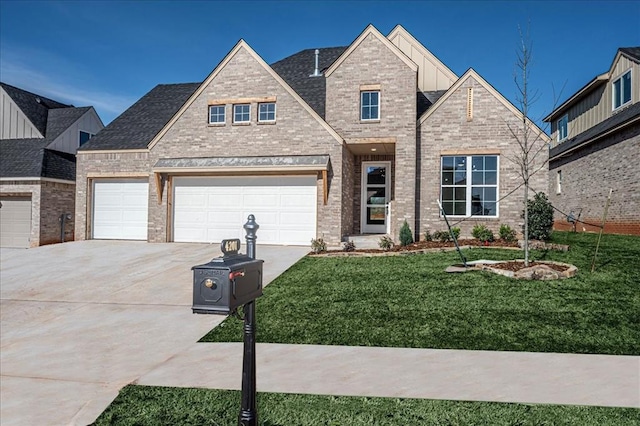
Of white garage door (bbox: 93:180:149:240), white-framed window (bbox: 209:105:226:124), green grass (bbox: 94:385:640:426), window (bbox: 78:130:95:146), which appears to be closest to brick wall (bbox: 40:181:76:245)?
white garage door (bbox: 93:180:149:240)

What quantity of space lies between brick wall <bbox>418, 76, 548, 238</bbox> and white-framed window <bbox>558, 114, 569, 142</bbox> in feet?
41.7

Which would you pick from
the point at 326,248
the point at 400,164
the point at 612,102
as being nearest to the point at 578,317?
the point at 326,248

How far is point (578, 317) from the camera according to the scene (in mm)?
6102

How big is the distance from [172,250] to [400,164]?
877 cm

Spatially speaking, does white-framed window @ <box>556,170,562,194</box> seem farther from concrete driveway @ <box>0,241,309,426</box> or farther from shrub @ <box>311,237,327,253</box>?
concrete driveway @ <box>0,241,309,426</box>

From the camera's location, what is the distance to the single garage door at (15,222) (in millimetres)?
17875

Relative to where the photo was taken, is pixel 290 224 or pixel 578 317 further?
pixel 290 224

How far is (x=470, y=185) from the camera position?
1536 centimetres

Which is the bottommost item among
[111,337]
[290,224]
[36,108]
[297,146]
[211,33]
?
[111,337]

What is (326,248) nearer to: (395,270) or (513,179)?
(395,270)

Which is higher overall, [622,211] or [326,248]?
[622,211]

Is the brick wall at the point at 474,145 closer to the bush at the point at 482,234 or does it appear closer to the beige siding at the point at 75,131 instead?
the bush at the point at 482,234

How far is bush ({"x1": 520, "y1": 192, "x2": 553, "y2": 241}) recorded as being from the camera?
525 inches

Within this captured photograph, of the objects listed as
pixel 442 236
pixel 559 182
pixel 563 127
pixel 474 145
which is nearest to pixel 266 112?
pixel 474 145
